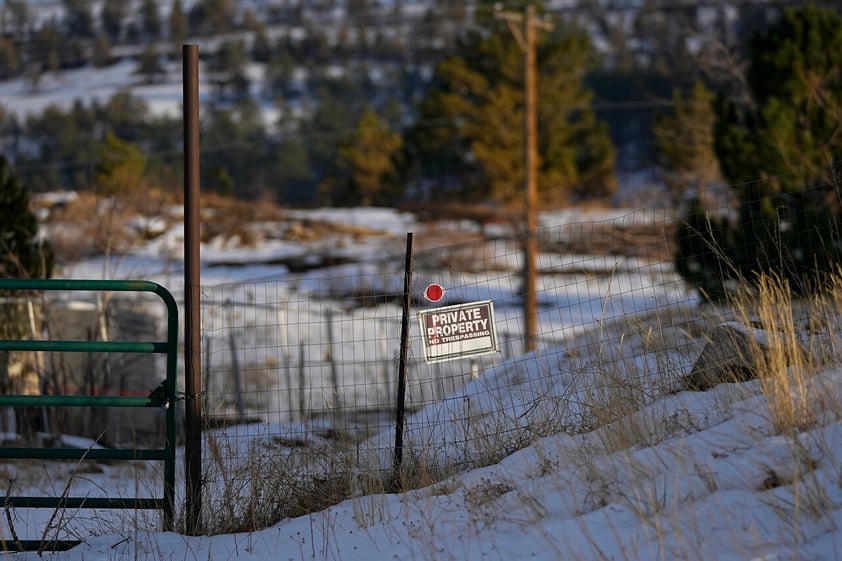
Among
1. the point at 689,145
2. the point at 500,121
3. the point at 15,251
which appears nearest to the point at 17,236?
the point at 15,251

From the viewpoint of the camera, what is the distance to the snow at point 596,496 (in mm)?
4059

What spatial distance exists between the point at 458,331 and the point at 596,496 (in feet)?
5.67

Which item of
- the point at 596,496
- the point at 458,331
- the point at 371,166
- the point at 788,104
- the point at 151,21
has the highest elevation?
the point at 151,21

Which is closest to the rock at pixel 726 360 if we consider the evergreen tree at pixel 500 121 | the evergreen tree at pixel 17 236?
the evergreen tree at pixel 17 236

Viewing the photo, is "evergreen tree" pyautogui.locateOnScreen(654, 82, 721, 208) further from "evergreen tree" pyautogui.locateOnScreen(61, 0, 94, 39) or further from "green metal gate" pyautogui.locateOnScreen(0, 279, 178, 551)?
"evergreen tree" pyautogui.locateOnScreen(61, 0, 94, 39)

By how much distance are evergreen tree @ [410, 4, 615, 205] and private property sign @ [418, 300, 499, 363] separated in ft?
108

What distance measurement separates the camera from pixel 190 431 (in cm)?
579

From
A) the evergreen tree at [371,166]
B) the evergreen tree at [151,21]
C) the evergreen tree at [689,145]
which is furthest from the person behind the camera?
the evergreen tree at [151,21]

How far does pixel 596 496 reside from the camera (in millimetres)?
4613

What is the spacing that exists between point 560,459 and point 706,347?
1.59 meters

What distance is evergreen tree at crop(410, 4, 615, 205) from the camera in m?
39.3

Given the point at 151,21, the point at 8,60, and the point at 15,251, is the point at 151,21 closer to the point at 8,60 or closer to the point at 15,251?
the point at 8,60

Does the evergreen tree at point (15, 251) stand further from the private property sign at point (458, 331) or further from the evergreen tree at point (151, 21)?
the evergreen tree at point (151, 21)

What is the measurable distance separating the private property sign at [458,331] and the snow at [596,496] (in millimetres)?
478
